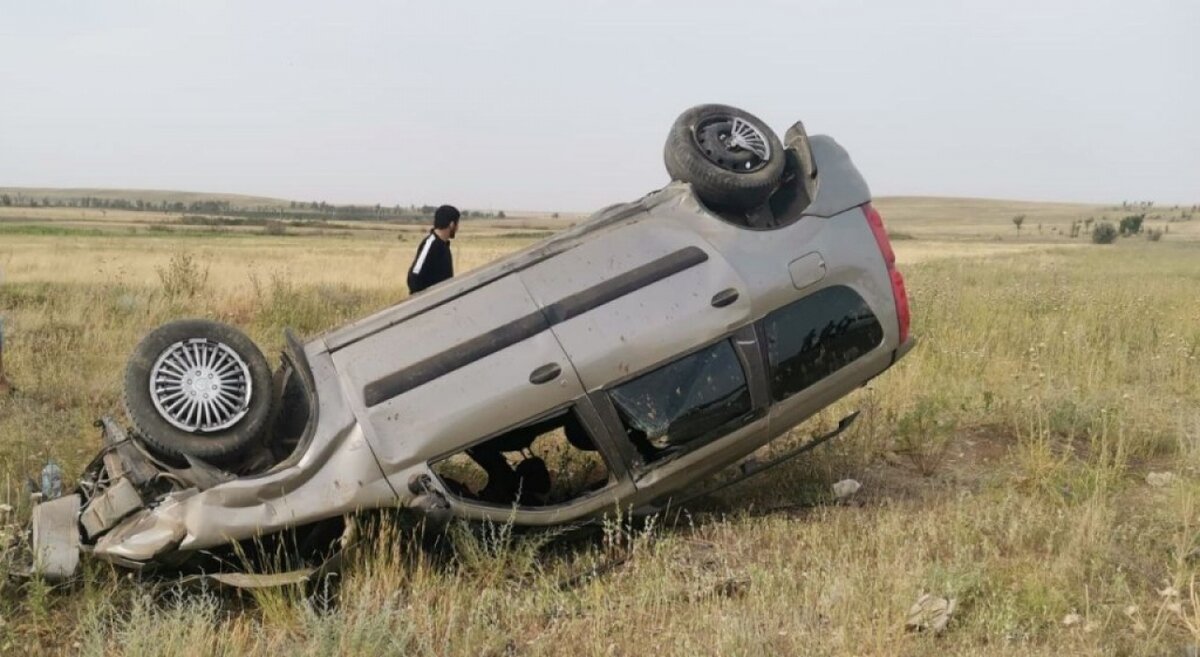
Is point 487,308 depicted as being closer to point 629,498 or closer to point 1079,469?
point 629,498

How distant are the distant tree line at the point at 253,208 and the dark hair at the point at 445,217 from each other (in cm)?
11449

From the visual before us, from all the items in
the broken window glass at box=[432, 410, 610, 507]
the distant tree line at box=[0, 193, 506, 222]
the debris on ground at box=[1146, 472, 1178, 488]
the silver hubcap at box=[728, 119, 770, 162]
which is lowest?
the debris on ground at box=[1146, 472, 1178, 488]

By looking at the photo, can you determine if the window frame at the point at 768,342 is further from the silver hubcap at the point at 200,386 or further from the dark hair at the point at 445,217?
the dark hair at the point at 445,217

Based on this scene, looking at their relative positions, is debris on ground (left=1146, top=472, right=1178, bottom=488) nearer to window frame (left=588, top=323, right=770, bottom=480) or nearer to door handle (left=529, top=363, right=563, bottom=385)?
window frame (left=588, top=323, right=770, bottom=480)

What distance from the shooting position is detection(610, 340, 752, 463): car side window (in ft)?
15.3

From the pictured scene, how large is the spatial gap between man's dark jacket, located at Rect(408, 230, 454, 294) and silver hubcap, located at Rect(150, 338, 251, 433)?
362 centimetres

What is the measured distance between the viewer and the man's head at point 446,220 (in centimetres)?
820

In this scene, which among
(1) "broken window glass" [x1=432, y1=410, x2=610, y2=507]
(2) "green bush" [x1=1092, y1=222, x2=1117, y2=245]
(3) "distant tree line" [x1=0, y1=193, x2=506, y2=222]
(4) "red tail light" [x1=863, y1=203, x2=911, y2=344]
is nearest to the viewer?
(1) "broken window glass" [x1=432, y1=410, x2=610, y2=507]

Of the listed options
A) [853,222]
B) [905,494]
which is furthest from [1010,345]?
[853,222]

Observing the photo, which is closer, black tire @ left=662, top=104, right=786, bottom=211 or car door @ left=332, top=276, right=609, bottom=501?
car door @ left=332, top=276, right=609, bottom=501

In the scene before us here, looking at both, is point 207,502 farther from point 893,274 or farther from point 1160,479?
point 1160,479

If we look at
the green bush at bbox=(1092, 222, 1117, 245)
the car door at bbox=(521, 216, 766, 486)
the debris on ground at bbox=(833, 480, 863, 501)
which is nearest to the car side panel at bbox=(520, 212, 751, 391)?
the car door at bbox=(521, 216, 766, 486)

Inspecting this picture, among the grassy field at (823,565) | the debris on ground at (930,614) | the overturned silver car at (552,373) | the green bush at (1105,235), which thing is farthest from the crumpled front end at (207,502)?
the green bush at (1105,235)

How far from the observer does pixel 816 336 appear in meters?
5.08
